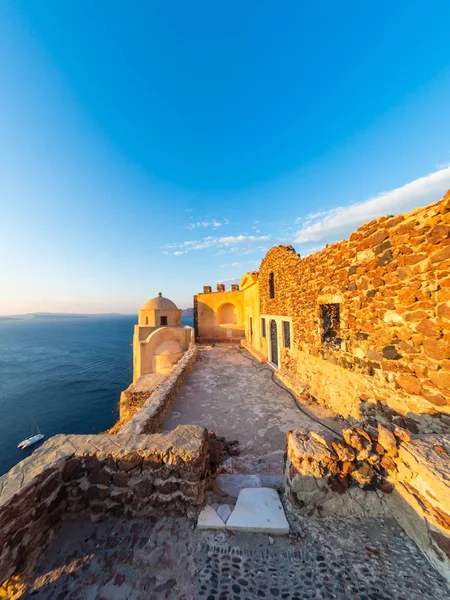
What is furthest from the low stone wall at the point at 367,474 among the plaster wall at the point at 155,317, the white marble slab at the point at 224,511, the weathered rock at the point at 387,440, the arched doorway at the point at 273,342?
the plaster wall at the point at 155,317

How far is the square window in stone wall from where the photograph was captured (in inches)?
224

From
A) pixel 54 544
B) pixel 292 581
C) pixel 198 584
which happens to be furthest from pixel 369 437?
pixel 54 544

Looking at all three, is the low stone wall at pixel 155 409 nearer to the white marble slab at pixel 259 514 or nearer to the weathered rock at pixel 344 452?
the white marble slab at pixel 259 514

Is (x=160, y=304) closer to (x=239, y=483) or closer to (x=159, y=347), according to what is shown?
(x=159, y=347)

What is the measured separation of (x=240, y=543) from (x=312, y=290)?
5.73 metres

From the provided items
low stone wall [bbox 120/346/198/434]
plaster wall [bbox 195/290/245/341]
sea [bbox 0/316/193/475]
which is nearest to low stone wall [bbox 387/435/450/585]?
low stone wall [bbox 120/346/198/434]

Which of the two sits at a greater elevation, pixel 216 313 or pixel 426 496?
pixel 216 313

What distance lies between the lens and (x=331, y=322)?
6094mm

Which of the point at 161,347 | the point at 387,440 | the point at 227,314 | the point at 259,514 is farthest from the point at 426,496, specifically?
the point at 227,314

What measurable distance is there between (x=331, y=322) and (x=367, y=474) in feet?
12.5

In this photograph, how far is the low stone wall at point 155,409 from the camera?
4.76 m

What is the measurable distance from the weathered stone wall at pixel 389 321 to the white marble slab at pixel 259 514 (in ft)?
8.44

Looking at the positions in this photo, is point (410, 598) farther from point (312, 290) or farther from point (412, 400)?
point (312, 290)

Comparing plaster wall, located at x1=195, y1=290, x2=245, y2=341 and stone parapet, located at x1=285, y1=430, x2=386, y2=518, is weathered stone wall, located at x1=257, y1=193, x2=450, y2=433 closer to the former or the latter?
stone parapet, located at x1=285, y1=430, x2=386, y2=518
